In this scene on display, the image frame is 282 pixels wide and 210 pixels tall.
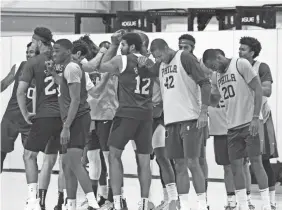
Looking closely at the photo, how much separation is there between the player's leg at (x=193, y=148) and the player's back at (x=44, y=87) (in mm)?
1437

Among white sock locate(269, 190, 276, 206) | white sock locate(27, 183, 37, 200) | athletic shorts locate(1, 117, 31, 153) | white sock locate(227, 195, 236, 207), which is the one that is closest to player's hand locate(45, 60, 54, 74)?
white sock locate(27, 183, 37, 200)

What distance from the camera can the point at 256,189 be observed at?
12.5 m

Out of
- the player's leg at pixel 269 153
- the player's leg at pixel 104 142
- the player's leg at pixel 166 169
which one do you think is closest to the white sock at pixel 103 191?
the player's leg at pixel 104 142

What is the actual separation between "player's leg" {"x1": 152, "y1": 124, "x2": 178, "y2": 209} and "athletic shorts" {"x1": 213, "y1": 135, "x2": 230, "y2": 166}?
0.59 meters

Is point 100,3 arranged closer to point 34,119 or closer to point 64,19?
point 64,19

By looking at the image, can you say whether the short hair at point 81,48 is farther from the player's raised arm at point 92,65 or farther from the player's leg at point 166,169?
the player's leg at point 166,169

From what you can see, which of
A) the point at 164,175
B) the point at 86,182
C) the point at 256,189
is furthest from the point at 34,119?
the point at 256,189

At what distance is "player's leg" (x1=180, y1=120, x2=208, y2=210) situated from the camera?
8742mm

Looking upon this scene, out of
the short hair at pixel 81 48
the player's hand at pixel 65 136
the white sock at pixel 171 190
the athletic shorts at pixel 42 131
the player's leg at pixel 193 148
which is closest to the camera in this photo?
the player's hand at pixel 65 136

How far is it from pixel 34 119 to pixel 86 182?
959 mm

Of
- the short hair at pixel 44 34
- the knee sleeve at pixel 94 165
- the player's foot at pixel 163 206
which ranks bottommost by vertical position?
the player's foot at pixel 163 206

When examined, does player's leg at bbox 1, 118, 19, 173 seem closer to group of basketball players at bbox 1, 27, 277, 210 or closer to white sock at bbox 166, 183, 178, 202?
group of basketball players at bbox 1, 27, 277, 210

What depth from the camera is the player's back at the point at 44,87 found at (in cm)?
913

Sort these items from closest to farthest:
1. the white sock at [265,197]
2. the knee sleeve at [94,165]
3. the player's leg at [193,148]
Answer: the player's leg at [193,148] → the white sock at [265,197] → the knee sleeve at [94,165]
